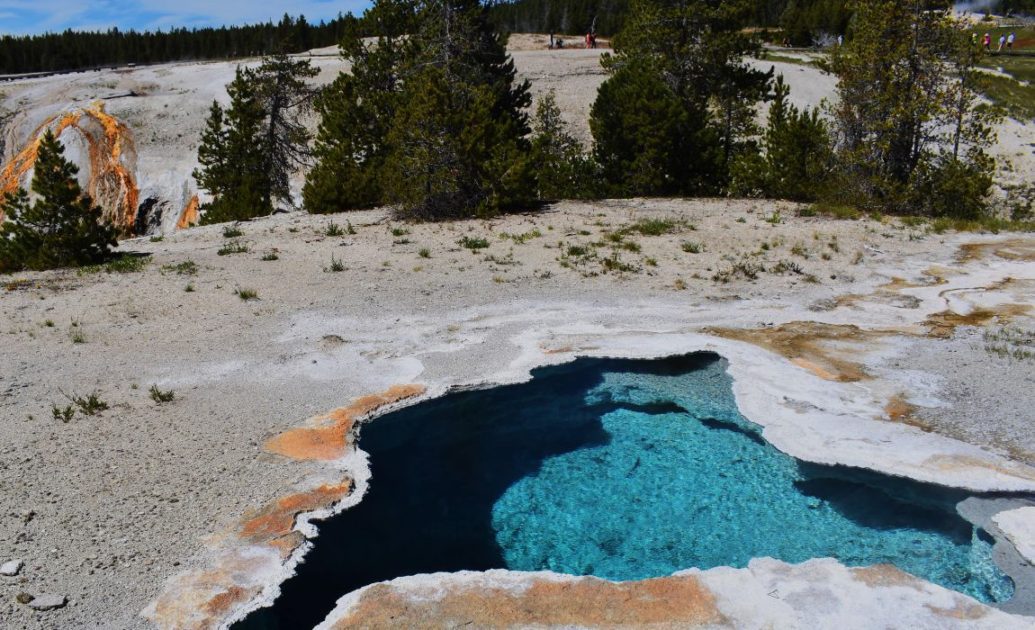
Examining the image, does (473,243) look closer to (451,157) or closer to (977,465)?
(451,157)

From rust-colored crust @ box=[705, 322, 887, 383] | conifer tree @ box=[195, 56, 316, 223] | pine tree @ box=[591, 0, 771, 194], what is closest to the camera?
rust-colored crust @ box=[705, 322, 887, 383]

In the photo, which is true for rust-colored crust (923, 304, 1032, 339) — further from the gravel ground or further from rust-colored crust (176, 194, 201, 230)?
→ rust-colored crust (176, 194, 201, 230)

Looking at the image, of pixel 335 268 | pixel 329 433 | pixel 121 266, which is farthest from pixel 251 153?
pixel 329 433

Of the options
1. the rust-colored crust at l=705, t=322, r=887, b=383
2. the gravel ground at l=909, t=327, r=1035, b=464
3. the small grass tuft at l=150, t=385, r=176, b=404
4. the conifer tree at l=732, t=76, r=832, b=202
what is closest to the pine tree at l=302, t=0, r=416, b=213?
the conifer tree at l=732, t=76, r=832, b=202

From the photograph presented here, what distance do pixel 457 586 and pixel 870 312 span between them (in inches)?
322

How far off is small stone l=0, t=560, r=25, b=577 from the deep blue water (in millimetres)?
1629

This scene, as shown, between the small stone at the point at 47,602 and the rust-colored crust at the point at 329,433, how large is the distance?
220 centimetres

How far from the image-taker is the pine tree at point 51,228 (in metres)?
14.1

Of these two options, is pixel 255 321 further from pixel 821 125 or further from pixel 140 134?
pixel 140 134

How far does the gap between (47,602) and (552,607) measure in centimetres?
305

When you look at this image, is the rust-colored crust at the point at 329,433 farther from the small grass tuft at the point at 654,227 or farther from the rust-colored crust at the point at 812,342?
the small grass tuft at the point at 654,227

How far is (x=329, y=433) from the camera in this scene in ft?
23.1

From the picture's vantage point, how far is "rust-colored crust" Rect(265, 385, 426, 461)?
6.68m

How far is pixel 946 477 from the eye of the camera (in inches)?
244
